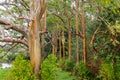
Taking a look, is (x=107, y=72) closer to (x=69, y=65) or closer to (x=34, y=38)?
(x=34, y=38)

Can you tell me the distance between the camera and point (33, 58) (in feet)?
39.0

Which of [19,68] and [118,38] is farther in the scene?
[118,38]

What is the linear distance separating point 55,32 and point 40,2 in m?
19.6

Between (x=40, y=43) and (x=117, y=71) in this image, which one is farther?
(x=40, y=43)

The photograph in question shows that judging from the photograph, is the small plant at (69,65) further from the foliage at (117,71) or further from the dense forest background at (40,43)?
the foliage at (117,71)

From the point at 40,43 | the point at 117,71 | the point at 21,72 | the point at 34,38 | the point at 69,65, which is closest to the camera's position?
the point at 21,72

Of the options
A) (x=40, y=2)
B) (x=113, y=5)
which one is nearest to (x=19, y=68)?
(x=40, y=2)

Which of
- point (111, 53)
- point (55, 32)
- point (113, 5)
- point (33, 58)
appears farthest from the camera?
point (55, 32)

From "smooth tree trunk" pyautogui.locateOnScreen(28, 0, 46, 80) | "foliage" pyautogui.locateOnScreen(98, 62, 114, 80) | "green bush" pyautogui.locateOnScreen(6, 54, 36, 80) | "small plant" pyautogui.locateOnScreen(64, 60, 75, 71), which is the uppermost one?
"smooth tree trunk" pyautogui.locateOnScreen(28, 0, 46, 80)

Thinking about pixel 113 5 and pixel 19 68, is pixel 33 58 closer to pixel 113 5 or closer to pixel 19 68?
pixel 19 68

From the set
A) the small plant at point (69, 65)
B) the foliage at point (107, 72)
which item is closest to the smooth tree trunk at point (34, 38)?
the foliage at point (107, 72)

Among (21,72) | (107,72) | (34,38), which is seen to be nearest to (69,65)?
(107,72)

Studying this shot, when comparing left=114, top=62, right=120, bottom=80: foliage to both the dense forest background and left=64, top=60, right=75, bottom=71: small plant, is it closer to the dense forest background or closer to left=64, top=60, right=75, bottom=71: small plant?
the dense forest background

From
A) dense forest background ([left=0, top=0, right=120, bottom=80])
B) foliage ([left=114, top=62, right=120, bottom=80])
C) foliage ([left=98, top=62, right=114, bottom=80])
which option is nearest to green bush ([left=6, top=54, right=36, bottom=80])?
dense forest background ([left=0, top=0, right=120, bottom=80])
